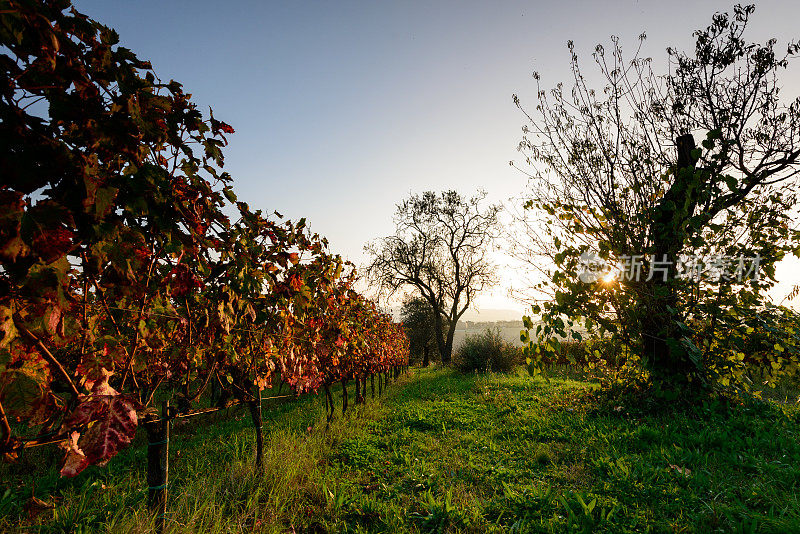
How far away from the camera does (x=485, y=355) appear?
16.1 meters

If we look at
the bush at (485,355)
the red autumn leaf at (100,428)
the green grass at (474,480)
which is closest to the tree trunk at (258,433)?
the green grass at (474,480)

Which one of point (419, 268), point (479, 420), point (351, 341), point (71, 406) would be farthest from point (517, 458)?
point (419, 268)

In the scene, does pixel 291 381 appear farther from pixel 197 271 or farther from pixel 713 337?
pixel 713 337

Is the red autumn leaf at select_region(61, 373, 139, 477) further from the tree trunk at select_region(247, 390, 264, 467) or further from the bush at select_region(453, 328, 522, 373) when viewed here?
the bush at select_region(453, 328, 522, 373)

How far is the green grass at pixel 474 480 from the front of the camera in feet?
10.0

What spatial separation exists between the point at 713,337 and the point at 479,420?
4.04 meters

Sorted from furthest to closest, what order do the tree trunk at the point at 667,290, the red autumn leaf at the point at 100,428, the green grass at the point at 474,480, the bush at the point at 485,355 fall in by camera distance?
the bush at the point at 485,355
the tree trunk at the point at 667,290
the green grass at the point at 474,480
the red autumn leaf at the point at 100,428

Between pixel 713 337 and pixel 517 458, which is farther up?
pixel 713 337

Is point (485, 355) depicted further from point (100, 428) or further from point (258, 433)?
point (100, 428)

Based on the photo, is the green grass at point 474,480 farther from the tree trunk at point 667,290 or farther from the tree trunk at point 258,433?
the tree trunk at point 667,290

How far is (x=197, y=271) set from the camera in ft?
7.68

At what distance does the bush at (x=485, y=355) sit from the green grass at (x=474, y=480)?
9278 mm

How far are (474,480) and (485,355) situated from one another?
484 inches

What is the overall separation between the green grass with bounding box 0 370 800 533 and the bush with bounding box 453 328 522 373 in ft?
30.4
